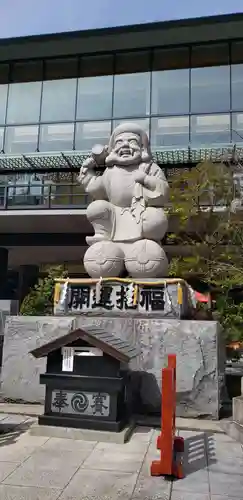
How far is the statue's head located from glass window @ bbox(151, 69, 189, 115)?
31.0 ft

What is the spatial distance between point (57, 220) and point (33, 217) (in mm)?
919

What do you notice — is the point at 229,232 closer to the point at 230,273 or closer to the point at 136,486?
the point at 230,273

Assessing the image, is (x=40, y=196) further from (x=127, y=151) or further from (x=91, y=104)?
(x=127, y=151)

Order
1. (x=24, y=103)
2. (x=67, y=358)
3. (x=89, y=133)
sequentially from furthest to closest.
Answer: (x=24, y=103)
(x=89, y=133)
(x=67, y=358)

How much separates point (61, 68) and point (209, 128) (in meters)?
7.06

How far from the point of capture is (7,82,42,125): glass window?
60.2ft

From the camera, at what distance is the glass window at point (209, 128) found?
16.6 meters

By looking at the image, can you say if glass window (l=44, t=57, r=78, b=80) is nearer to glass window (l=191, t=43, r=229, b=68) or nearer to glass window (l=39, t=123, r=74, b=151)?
glass window (l=39, t=123, r=74, b=151)

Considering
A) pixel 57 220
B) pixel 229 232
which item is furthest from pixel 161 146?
pixel 229 232

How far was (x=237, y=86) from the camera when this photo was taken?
17.1m

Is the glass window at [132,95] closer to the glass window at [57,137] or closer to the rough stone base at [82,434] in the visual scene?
the glass window at [57,137]

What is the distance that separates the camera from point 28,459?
4613mm

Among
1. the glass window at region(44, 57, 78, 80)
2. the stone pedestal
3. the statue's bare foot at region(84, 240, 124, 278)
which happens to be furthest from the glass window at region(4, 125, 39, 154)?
the stone pedestal

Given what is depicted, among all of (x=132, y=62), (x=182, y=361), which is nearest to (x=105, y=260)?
(x=182, y=361)
